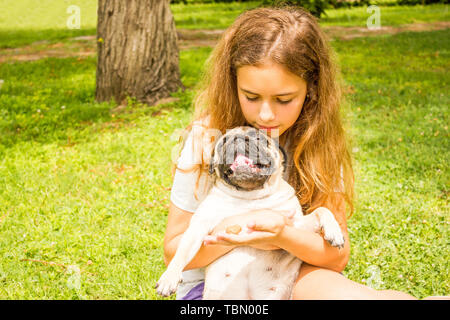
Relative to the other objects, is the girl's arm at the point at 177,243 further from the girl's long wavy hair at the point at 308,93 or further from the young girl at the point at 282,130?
the girl's long wavy hair at the point at 308,93

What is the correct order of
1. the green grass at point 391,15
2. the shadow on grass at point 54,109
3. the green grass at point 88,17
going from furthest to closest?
the green grass at point 391,15
the green grass at point 88,17
the shadow on grass at point 54,109

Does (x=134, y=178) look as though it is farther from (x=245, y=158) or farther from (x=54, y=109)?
(x=245, y=158)

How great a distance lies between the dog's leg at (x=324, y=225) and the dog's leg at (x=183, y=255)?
58 cm

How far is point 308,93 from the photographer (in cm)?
279

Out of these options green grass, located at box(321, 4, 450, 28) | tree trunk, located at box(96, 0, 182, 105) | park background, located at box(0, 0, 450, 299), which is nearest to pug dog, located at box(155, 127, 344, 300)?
park background, located at box(0, 0, 450, 299)

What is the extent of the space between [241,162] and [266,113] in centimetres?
30

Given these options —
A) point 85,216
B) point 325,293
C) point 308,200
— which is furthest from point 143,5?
point 325,293

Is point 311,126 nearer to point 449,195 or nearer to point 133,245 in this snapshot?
point 133,245

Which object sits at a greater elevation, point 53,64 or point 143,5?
point 143,5

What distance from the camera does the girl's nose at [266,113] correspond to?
8.05 feet

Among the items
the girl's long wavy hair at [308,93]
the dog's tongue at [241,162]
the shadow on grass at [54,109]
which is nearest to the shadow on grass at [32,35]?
the shadow on grass at [54,109]

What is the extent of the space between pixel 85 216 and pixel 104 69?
3.49 meters

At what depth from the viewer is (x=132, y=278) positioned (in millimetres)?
3742

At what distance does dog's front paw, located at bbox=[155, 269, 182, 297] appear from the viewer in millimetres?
2381
